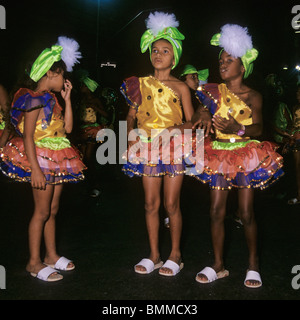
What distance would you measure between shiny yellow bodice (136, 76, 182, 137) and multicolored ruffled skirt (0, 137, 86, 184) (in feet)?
2.61

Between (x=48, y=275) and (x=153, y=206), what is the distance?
1.13 m

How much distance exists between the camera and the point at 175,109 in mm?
3537

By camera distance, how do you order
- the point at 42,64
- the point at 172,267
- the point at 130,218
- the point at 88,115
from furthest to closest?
the point at 88,115 < the point at 130,218 < the point at 172,267 < the point at 42,64

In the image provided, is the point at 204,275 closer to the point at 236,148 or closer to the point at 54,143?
the point at 236,148

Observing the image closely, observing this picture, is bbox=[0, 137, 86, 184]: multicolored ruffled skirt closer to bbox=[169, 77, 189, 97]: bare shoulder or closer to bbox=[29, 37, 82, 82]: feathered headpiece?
bbox=[29, 37, 82, 82]: feathered headpiece

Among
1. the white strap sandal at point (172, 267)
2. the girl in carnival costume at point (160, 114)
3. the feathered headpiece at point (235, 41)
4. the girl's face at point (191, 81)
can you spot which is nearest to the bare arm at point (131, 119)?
the girl in carnival costume at point (160, 114)

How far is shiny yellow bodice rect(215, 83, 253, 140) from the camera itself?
3.36 metres

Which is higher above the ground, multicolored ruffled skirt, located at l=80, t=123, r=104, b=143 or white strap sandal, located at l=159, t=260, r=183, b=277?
multicolored ruffled skirt, located at l=80, t=123, r=104, b=143

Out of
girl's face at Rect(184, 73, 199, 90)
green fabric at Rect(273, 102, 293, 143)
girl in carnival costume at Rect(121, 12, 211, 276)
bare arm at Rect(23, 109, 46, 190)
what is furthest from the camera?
green fabric at Rect(273, 102, 293, 143)

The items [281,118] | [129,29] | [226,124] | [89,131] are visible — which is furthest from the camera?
[129,29]

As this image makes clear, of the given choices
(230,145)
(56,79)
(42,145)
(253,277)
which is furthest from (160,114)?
(253,277)

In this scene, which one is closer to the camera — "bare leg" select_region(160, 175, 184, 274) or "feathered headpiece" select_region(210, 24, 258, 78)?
"feathered headpiece" select_region(210, 24, 258, 78)

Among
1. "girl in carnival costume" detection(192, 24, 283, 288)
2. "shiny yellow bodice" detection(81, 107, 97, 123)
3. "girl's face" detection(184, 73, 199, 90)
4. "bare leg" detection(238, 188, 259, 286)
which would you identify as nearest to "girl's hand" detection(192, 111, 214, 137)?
"girl in carnival costume" detection(192, 24, 283, 288)

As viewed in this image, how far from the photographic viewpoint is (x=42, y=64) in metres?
3.29
